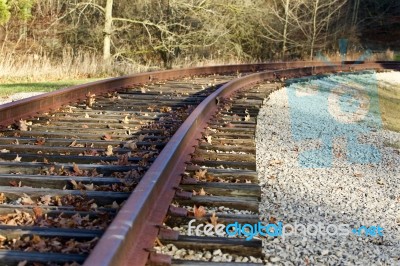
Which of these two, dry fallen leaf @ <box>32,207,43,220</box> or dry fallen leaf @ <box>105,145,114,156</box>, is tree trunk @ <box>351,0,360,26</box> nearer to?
dry fallen leaf @ <box>105,145,114,156</box>

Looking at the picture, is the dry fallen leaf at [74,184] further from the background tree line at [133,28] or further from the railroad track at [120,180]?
the background tree line at [133,28]

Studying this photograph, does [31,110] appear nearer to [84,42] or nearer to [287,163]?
[287,163]

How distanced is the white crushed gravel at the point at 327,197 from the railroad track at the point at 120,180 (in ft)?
0.83

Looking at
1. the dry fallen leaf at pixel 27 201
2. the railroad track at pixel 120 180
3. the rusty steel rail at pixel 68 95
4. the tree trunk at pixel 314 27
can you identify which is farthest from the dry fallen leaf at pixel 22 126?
the tree trunk at pixel 314 27

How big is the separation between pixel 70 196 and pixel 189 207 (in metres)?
0.80

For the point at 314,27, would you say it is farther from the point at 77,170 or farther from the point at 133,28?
the point at 77,170

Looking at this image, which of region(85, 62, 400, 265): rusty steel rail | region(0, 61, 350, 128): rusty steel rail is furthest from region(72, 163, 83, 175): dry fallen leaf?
region(0, 61, 350, 128): rusty steel rail

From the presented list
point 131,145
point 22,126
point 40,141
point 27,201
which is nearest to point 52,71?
point 22,126

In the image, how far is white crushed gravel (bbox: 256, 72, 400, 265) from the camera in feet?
11.5

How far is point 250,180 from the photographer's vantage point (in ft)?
15.2

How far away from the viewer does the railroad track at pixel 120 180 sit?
285cm

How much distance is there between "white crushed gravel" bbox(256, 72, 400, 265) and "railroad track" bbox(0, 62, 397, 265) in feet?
0.83

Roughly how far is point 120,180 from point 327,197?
188cm

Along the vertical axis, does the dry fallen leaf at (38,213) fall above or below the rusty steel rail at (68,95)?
below
